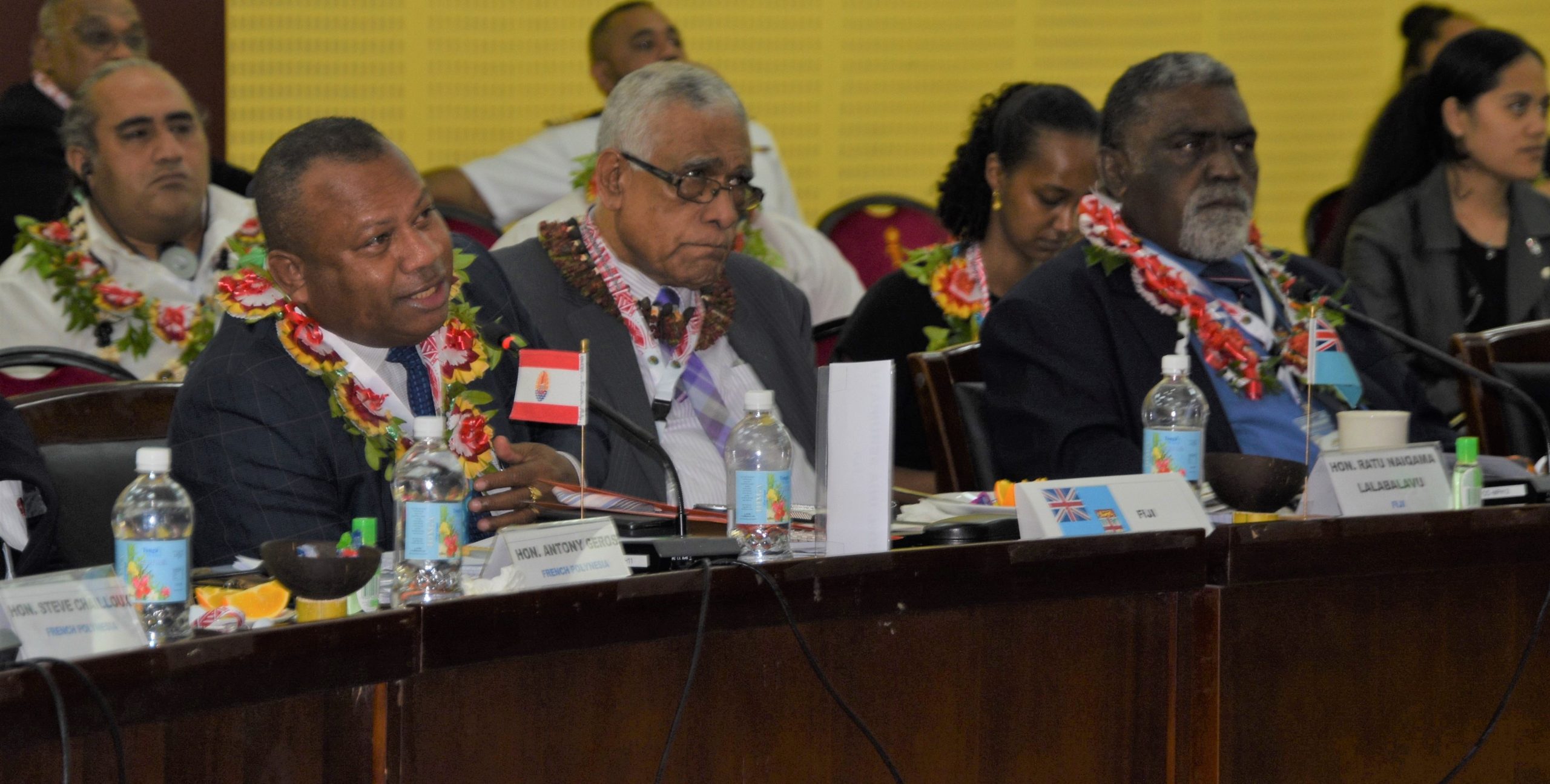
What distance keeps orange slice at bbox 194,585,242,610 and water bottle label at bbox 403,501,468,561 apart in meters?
0.17

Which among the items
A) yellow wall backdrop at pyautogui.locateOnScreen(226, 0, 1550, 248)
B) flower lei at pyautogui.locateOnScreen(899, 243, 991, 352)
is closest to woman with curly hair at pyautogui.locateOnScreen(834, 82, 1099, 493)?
flower lei at pyautogui.locateOnScreen(899, 243, 991, 352)

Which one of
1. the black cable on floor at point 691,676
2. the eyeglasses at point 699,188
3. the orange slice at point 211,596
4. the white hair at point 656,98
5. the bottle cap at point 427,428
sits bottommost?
the black cable on floor at point 691,676

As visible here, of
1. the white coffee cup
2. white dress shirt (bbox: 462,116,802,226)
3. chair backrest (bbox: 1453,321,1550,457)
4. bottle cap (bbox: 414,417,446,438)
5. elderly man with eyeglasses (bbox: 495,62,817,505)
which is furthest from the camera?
white dress shirt (bbox: 462,116,802,226)

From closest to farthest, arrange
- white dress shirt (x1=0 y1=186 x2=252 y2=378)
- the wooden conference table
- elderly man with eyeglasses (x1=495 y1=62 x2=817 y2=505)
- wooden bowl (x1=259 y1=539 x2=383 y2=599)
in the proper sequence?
the wooden conference table, wooden bowl (x1=259 y1=539 x2=383 y2=599), elderly man with eyeglasses (x1=495 y1=62 x2=817 y2=505), white dress shirt (x1=0 y1=186 x2=252 y2=378)

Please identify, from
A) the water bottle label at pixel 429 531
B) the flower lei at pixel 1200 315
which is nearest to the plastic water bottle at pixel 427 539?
the water bottle label at pixel 429 531

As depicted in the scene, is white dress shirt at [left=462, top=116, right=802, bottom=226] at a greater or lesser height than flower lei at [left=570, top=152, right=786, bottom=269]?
greater

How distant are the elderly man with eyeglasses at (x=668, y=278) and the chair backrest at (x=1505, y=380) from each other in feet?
3.97

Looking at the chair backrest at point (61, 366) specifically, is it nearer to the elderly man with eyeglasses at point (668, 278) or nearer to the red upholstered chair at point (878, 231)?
the elderly man with eyeglasses at point (668, 278)

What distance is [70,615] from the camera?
4.35 ft

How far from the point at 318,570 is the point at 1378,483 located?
1.38 meters

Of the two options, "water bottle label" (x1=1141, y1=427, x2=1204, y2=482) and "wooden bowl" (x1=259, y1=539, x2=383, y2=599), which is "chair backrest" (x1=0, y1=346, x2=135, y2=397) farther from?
"water bottle label" (x1=1141, y1=427, x2=1204, y2=482)

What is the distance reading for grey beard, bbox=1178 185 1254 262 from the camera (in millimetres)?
3070

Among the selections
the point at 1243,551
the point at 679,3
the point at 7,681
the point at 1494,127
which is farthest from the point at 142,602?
the point at 679,3

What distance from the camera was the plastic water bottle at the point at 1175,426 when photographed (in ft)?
7.65
